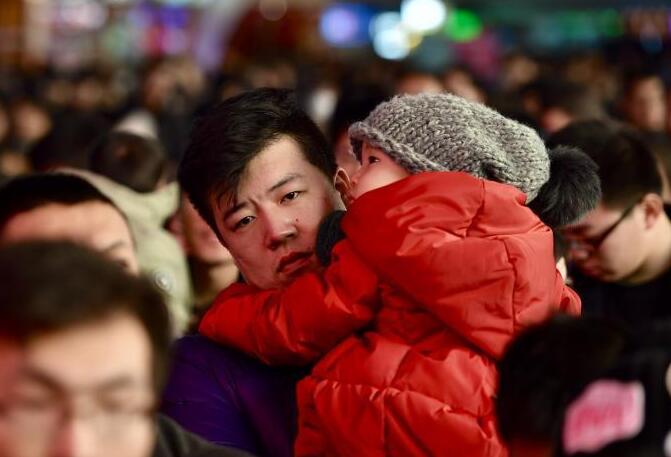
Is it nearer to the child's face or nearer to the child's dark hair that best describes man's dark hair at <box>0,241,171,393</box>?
the child's face

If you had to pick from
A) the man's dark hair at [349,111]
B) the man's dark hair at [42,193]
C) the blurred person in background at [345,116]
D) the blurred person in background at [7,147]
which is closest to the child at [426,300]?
the man's dark hair at [42,193]

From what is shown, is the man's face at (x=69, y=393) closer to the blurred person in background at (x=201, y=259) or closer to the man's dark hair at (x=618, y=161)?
the man's dark hair at (x=618, y=161)

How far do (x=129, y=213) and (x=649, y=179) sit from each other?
62.6 inches

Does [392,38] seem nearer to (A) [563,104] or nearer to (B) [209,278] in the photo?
(A) [563,104]

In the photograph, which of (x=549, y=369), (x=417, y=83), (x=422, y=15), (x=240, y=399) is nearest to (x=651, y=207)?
(x=240, y=399)

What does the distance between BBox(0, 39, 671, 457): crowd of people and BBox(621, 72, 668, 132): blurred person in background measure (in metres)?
6.16

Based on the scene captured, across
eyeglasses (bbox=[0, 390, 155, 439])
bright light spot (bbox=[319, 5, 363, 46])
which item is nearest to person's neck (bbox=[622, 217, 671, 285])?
eyeglasses (bbox=[0, 390, 155, 439])

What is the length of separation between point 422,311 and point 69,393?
92 cm

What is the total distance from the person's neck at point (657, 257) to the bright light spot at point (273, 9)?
21.6m

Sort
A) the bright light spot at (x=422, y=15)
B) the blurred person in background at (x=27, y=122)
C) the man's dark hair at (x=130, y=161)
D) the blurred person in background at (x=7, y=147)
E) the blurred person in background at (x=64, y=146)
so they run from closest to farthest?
the man's dark hair at (x=130, y=161) → the blurred person in background at (x=64, y=146) → the blurred person in background at (x=7, y=147) → the blurred person in background at (x=27, y=122) → the bright light spot at (x=422, y=15)

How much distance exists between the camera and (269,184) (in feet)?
8.82

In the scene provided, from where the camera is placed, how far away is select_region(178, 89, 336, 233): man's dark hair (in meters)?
2.70

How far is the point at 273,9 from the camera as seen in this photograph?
2567cm

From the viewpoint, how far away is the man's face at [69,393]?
1.55 meters
